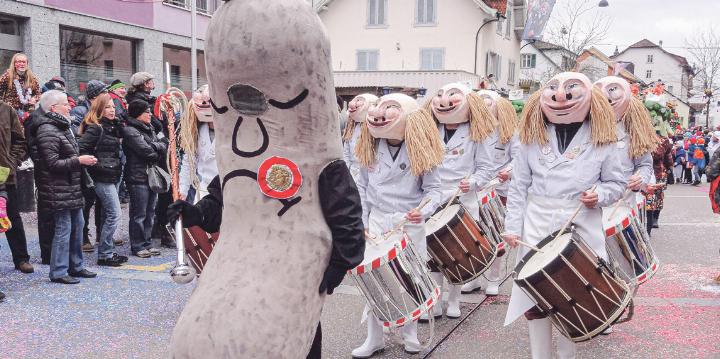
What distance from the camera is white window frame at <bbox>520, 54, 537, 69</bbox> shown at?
45375 mm

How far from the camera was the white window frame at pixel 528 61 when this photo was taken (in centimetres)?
4538

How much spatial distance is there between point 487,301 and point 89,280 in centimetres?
381

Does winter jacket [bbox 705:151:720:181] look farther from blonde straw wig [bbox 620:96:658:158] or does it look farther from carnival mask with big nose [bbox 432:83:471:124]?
carnival mask with big nose [bbox 432:83:471:124]

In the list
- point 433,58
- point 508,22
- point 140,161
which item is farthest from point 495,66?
point 140,161

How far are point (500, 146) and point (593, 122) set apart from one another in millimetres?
2444

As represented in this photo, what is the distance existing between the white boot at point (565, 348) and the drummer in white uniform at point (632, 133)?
5.44 feet

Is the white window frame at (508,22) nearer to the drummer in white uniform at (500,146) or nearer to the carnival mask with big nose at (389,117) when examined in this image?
the drummer in white uniform at (500,146)

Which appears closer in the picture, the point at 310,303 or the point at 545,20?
the point at 310,303

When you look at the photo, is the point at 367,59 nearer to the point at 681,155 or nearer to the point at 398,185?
the point at 681,155

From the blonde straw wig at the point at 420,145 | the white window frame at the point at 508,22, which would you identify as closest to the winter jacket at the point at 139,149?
the blonde straw wig at the point at 420,145

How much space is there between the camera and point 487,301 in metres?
5.81

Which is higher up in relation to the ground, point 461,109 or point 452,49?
point 452,49

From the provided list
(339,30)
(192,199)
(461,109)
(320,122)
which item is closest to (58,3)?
(192,199)

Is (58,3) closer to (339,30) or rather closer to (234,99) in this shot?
(234,99)
